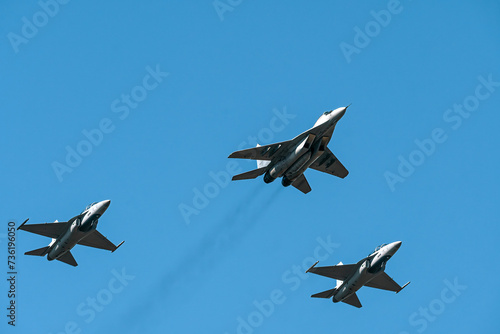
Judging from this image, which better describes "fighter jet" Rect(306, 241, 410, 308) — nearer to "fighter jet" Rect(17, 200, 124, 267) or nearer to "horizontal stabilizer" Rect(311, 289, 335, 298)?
"horizontal stabilizer" Rect(311, 289, 335, 298)

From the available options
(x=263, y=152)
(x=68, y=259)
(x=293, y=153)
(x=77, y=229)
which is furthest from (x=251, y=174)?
(x=68, y=259)

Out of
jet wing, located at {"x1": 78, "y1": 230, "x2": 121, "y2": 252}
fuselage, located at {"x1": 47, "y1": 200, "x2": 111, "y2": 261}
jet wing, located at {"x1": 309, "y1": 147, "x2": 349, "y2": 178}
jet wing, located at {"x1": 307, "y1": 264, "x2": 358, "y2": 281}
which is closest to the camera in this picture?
fuselage, located at {"x1": 47, "y1": 200, "x2": 111, "y2": 261}

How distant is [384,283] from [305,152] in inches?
628

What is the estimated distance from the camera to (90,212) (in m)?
58.8

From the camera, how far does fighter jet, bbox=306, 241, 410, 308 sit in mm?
61250

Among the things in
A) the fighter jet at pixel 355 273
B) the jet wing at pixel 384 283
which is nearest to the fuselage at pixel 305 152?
the fighter jet at pixel 355 273

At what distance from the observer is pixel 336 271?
211ft

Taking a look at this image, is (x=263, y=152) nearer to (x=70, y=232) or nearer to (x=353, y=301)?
(x=353, y=301)

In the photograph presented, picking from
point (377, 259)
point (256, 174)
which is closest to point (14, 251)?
point (256, 174)

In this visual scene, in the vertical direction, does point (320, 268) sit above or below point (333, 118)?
below

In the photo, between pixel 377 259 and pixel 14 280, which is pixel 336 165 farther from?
pixel 14 280

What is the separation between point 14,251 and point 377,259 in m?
30.6

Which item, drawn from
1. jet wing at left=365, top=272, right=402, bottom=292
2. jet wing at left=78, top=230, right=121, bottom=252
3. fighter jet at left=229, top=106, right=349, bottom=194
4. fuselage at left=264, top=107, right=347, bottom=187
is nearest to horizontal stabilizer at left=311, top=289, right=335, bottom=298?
jet wing at left=365, top=272, right=402, bottom=292

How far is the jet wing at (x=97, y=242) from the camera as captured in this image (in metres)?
64.7
